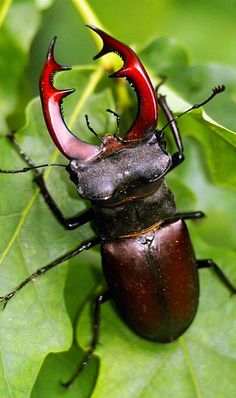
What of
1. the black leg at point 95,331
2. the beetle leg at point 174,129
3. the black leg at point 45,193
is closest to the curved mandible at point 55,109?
the black leg at point 45,193

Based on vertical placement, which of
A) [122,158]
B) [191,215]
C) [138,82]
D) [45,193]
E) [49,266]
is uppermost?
[138,82]

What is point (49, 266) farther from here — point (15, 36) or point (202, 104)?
point (15, 36)

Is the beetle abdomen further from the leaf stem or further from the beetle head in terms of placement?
the leaf stem

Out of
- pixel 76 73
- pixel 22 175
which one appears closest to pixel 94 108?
pixel 76 73

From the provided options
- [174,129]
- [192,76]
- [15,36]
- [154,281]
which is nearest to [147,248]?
[154,281]

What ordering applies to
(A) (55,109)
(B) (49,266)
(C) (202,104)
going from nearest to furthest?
1. (A) (55,109)
2. (C) (202,104)
3. (B) (49,266)

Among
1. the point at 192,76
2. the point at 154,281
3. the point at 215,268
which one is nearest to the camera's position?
the point at 154,281

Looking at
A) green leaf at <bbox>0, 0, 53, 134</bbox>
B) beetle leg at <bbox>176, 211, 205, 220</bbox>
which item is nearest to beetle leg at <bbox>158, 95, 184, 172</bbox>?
beetle leg at <bbox>176, 211, 205, 220</bbox>

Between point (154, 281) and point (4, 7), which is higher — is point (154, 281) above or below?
below

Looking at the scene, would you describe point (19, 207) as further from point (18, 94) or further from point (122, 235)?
point (18, 94)
